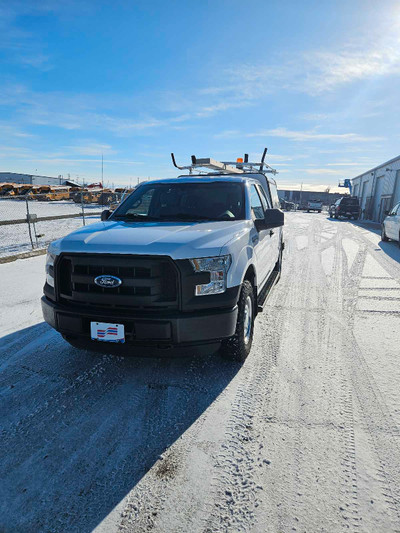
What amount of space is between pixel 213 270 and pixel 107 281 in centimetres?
88

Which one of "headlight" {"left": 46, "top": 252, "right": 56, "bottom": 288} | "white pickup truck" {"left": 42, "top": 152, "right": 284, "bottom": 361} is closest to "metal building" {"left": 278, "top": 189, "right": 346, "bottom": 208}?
"white pickup truck" {"left": 42, "top": 152, "right": 284, "bottom": 361}

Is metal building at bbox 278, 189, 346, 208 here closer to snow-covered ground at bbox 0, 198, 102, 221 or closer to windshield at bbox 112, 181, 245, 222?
snow-covered ground at bbox 0, 198, 102, 221

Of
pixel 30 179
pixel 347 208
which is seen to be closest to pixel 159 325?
pixel 347 208

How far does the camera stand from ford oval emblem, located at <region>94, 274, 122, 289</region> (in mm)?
2788

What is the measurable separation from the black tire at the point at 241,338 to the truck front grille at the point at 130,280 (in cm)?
71

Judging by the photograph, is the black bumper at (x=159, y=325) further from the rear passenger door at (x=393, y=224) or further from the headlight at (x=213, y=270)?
the rear passenger door at (x=393, y=224)

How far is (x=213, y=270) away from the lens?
9.25 ft

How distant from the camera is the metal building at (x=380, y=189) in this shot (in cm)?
2636

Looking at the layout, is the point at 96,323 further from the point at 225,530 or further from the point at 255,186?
the point at 255,186

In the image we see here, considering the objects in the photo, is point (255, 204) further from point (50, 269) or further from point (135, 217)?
point (50, 269)

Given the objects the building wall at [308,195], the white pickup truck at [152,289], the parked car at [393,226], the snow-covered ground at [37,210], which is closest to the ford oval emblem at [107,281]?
the white pickup truck at [152,289]

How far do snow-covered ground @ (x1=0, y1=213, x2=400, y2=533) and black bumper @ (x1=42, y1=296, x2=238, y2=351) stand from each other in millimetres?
513

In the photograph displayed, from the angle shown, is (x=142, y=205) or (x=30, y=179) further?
(x=30, y=179)

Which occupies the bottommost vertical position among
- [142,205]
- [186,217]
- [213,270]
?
[213,270]
